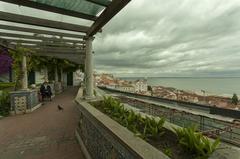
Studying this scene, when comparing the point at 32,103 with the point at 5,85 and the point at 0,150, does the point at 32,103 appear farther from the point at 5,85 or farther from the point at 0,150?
the point at 5,85

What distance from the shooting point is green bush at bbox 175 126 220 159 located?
1.98m

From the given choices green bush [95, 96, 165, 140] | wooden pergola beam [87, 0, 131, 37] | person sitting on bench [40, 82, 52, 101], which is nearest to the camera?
green bush [95, 96, 165, 140]

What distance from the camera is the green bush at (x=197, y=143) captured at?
1979 mm

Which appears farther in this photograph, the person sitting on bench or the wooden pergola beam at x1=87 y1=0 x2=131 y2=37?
the person sitting on bench

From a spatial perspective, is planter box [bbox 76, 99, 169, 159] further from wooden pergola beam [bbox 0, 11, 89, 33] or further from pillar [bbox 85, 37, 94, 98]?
wooden pergola beam [bbox 0, 11, 89, 33]

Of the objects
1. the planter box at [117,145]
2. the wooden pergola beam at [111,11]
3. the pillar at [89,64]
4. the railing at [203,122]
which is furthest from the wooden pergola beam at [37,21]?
the railing at [203,122]

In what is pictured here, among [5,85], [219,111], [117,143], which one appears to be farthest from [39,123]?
[5,85]

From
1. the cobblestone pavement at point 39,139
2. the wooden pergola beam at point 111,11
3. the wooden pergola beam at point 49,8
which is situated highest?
the wooden pergola beam at point 49,8

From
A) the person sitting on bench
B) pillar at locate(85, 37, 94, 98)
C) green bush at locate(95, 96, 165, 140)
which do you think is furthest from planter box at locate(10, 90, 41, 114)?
green bush at locate(95, 96, 165, 140)

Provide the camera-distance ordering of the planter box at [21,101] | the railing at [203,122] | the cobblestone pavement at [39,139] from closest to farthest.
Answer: the cobblestone pavement at [39,139] → the railing at [203,122] → the planter box at [21,101]

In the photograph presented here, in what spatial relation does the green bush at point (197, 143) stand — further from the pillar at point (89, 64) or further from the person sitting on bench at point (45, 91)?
the person sitting on bench at point (45, 91)

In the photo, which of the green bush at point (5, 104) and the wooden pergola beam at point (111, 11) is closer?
the wooden pergola beam at point (111, 11)

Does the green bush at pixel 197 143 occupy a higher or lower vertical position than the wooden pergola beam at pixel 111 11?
lower

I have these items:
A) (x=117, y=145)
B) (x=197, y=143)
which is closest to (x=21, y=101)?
(x=117, y=145)
